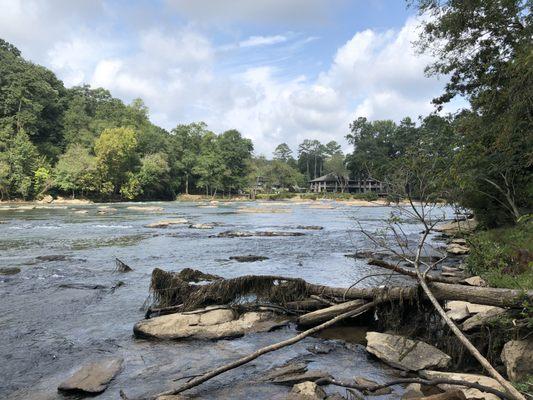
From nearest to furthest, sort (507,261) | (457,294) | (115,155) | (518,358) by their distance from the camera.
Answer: (518,358)
(457,294)
(507,261)
(115,155)

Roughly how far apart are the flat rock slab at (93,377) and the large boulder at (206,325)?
1102 millimetres

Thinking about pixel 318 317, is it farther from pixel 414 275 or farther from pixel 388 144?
pixel 388 144

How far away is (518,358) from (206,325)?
4980 mm

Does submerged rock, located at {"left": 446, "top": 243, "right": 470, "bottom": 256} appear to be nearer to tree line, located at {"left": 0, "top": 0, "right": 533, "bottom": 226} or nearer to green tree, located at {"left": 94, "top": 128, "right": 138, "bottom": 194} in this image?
tree line, located at {"left": 0, "top": 0, "right": 533, "bottom": 226}

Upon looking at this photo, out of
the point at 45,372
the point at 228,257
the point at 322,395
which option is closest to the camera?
the point at 322,395

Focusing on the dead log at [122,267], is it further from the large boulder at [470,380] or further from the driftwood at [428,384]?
the large boulder at [470,380]

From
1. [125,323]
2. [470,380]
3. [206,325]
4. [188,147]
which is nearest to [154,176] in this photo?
[188,147]

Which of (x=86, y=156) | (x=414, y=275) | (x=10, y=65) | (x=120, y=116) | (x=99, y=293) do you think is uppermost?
(x=10, y=65)

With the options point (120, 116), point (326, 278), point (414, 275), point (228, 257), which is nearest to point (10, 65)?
point (120, 116)

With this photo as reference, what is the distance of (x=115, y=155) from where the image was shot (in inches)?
2918

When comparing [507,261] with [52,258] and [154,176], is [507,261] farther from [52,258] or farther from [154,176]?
[154,176]

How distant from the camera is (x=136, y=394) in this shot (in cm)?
549

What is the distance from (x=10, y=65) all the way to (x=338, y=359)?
93.8m

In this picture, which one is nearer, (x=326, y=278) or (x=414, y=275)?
(x=414, y=275)
